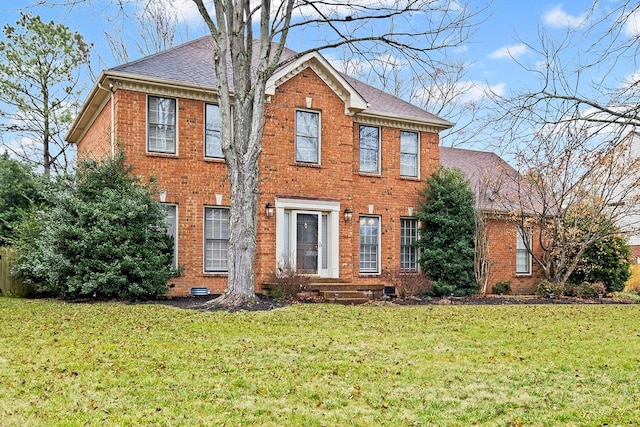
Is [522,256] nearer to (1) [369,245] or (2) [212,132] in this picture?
(1) [369,245]

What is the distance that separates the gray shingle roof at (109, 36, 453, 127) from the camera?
1555cm

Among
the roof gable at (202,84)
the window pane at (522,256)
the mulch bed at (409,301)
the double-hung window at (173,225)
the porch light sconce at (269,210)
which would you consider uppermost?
the roof gable at (202,84)

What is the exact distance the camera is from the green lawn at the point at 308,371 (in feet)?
17.2

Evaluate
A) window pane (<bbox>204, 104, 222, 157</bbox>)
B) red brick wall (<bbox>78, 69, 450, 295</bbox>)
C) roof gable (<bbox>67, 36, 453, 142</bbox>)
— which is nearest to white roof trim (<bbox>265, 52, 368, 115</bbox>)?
roof gable (<bbox>67, 36, 453, 142</bbox>)

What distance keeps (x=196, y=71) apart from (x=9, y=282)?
766cm

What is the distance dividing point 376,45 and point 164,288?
308 inches

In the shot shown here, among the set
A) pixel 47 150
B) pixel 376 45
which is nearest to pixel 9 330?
pixel 376 45

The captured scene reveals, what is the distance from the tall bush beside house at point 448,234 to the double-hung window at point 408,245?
0.85 feet

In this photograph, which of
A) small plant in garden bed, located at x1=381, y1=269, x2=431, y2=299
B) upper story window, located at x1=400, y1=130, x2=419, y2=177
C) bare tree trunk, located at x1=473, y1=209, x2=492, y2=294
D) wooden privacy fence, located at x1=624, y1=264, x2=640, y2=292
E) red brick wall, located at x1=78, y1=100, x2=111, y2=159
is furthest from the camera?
wooden privacy fence, located at x1=624, y1=264, x2=640, y2=292

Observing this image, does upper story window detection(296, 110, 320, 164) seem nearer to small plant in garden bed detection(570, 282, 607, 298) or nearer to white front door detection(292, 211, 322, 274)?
white front door detection(292, 211, 322, 274)

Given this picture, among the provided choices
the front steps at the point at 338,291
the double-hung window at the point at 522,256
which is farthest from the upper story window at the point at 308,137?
the double-hung window at the point at 522,256

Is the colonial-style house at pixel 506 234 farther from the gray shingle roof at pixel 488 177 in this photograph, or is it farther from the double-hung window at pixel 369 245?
the double-hung window at pixel 369 245

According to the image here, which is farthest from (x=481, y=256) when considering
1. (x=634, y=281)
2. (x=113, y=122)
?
(x=113, y=122)

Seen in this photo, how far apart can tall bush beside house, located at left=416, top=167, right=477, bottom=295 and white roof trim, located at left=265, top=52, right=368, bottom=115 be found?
3818mm
